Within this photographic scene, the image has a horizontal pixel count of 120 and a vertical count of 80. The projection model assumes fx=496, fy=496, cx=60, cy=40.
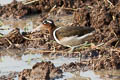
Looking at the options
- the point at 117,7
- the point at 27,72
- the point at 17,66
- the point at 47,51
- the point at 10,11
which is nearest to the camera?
the point at 27,72

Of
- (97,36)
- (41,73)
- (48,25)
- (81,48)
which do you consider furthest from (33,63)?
(97,36)

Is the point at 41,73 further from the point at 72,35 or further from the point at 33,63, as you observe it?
the point at 72,35

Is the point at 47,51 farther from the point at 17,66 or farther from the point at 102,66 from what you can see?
the point at 102,66

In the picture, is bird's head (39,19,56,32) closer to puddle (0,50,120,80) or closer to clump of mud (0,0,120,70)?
clump of mud (0,0,120,70)

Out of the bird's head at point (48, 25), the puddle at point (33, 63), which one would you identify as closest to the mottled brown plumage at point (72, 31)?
the bird's head at point (48, 25)

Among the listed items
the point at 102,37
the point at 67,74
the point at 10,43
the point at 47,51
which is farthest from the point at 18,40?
the point at 67,74

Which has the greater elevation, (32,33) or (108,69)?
(32,33)

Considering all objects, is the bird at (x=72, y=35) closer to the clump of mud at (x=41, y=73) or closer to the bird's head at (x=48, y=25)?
the bird's head at (x=48, y=25)

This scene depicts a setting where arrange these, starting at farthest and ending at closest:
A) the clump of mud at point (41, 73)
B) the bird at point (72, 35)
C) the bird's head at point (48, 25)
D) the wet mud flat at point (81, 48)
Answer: the bird's head at point (48, 25) < the bird at point (72, 35) < the wet mud flat at point (81, 48) < the clump of mud at point (41, 73)
